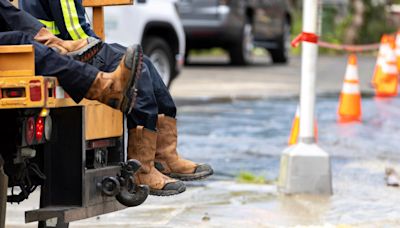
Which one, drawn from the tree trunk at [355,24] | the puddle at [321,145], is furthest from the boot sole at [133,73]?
the tree trunk at [355,24]

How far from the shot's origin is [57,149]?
5.24 m

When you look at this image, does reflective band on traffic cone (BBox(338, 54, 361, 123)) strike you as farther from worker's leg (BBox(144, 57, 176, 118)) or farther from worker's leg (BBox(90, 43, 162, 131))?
worker's leg (BBox(90, 43, 162, 131))

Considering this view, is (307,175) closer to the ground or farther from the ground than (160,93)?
closer to the ground

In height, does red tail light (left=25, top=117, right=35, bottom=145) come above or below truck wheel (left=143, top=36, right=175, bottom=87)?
above

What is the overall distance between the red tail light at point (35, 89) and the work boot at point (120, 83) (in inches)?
11.8

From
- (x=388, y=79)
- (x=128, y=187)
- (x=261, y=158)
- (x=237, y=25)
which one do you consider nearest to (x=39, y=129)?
(x=128, y=187)

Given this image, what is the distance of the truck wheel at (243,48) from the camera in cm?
2253

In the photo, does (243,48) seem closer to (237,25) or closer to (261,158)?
(237,25)

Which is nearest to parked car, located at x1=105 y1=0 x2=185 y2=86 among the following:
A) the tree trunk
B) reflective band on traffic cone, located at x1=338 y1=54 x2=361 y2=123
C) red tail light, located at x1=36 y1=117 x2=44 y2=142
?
reflective band on traffic cone, located at x1=338 y1=54 x2=361 y2=123

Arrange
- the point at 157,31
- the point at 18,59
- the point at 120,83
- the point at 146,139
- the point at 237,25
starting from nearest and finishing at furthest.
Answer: the point at 18,59 < the point at 120,83 < the point at 146,139 < the point at 157,31 < the point at 237,25

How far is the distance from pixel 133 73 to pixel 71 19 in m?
0.81

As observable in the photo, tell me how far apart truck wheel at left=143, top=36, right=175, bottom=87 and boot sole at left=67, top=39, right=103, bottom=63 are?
29.0 feet

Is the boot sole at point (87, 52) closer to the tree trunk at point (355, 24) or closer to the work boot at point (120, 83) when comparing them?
the work boot at point (120, 83)

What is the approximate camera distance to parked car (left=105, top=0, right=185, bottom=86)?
13.0 metres
